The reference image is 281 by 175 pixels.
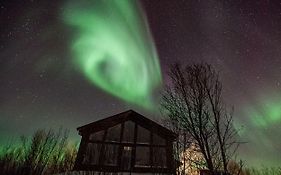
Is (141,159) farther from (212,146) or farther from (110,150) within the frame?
(212,146)

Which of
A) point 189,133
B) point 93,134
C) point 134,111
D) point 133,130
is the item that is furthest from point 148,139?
point 189,133

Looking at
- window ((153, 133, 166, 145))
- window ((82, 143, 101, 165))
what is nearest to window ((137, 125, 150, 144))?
window ((153, 133, 166, 145))

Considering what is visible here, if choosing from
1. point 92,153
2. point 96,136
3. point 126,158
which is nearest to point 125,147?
point 126,158

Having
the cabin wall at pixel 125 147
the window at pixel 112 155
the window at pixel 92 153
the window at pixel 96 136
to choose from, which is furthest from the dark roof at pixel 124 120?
the window at pixel 112 155

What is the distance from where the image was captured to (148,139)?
18781 millimetres

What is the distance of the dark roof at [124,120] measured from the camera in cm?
1823

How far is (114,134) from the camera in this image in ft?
60.7

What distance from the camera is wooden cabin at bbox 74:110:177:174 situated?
17031 mm

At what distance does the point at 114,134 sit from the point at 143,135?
9.15 ft

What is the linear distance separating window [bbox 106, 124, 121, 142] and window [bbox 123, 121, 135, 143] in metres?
0.66

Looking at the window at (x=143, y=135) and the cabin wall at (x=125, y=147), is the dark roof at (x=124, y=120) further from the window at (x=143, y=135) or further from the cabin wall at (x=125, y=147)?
the window at (x=143, y=135)

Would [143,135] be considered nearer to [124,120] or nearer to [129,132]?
[129,132]

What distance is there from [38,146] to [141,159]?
9.83 metres

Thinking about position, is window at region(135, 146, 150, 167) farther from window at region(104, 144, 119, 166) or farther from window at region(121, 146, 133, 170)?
window at region(104, 144, 119, 166)
